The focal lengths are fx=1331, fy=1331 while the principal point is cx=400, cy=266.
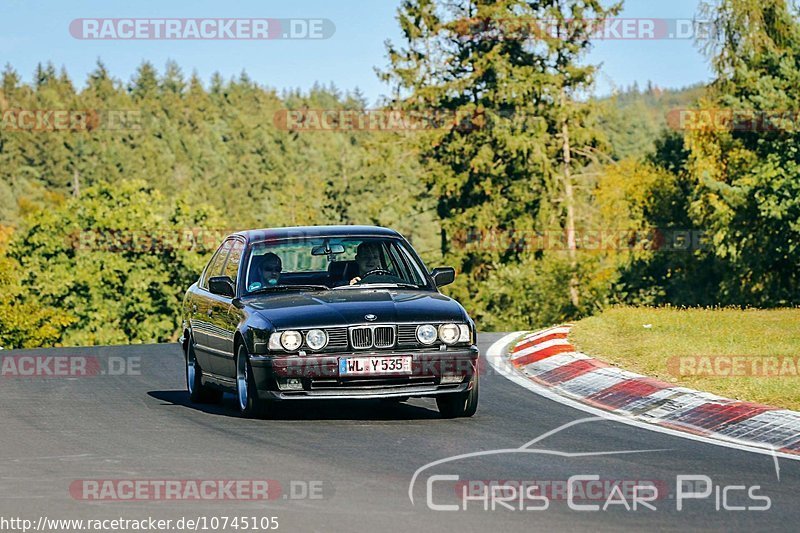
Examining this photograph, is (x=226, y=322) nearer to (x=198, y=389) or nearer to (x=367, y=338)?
(x=198, y=389)

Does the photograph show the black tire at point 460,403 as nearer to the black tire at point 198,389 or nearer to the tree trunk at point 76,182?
the black tire at point 198,389

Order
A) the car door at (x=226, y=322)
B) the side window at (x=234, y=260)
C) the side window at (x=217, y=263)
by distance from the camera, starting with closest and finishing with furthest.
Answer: the car door at (x=226, y=322) < the side window at (x=234, y=260) < the side window at (x=217, y=263)

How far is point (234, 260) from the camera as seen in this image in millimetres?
12586

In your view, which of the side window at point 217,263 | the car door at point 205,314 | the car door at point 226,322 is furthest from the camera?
the side window at point 217,263

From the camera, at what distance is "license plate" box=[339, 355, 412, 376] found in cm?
1061

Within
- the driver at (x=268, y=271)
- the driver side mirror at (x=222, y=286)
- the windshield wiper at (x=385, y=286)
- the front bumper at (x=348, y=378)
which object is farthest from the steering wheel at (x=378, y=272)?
the front bumper at (x=348, y=378)

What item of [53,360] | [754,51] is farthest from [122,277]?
[53,360]

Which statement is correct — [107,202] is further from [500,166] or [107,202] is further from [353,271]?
[353,271]

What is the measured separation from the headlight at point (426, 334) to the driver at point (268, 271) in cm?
182

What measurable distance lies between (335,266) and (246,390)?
1564mm

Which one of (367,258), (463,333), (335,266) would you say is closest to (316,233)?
(335,266)

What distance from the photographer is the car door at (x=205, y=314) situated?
12.6 meters

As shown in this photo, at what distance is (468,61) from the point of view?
5947 cm

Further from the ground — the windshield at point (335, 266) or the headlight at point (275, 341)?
the windshield at point (335, 266)
